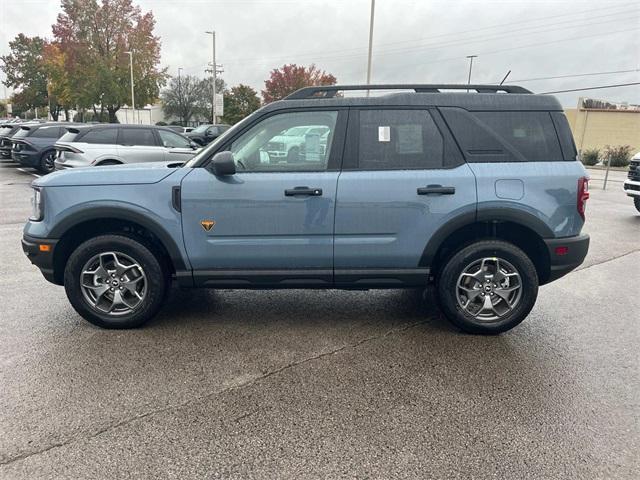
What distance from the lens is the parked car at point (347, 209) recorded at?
12.7ft

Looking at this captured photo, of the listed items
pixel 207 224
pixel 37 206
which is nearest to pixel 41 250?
pixel 37 206

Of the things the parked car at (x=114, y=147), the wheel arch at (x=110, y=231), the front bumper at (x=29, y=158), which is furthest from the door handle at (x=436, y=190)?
the front bumper at (x=29, y=158)

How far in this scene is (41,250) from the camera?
3.98 meters

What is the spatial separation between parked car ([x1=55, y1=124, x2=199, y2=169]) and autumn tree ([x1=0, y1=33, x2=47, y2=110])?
5579 cm

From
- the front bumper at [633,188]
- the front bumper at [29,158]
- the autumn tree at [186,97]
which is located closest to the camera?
the front bumper at [633,188]

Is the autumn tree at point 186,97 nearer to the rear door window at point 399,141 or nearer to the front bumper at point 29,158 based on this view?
the front bumper at point 29,158

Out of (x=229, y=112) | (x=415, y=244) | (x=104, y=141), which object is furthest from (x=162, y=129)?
(x=229, y=112)

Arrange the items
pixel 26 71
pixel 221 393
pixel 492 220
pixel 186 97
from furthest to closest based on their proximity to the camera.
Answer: pixel 186 97 < pixel 26 71 < pixel 492 220 < pixel 221 393

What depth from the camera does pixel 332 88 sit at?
4129mm

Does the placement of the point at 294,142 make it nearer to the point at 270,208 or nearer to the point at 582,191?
the point at 270,208

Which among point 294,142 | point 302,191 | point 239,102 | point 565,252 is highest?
point 239,102

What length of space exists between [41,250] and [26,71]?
68452mm

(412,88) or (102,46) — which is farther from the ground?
(102,46)

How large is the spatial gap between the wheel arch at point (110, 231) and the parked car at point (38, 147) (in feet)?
42.1
